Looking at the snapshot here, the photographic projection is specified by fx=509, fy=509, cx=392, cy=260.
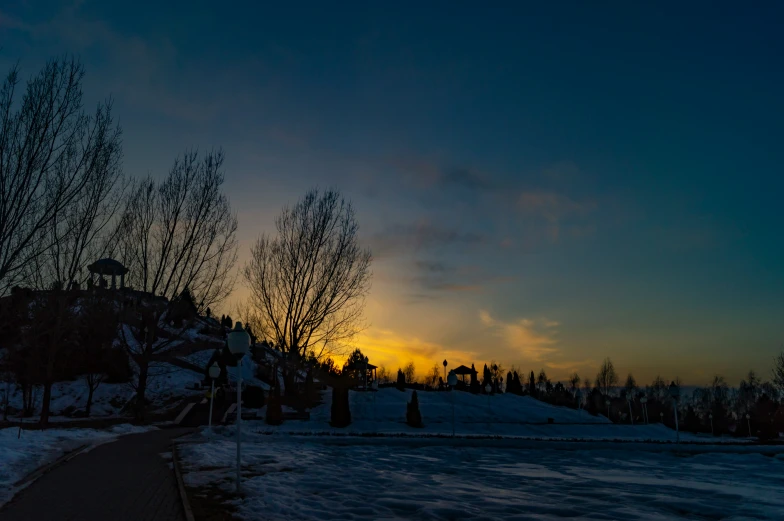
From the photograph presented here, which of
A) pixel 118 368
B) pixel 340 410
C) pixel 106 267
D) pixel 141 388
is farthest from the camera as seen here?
pixel 118 368

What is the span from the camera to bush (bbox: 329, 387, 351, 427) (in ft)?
93.4

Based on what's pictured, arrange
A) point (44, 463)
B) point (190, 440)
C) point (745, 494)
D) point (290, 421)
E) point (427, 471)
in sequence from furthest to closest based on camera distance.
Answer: point (290, 421), point (190, 440), point (427, 471), point (44, 463), point (745, 494)

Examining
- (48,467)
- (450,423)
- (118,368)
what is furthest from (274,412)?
(118,368)

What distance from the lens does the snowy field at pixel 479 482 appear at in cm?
850

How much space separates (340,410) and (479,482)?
59.1 ft

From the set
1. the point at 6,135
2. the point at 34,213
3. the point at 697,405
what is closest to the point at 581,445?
the point at 34,213

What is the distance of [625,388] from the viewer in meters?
124

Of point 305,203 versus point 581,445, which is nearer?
point 581,445

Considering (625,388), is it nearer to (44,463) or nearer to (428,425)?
(428,425)

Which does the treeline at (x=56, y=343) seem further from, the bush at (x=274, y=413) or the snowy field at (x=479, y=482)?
the snowy field at (x=479, y=482)

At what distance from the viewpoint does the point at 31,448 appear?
14047 mm

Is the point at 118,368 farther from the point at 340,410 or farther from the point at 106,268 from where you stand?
the point at 340,410

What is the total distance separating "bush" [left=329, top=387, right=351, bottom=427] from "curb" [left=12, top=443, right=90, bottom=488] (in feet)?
47.7

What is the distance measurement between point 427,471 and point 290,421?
756 inches
